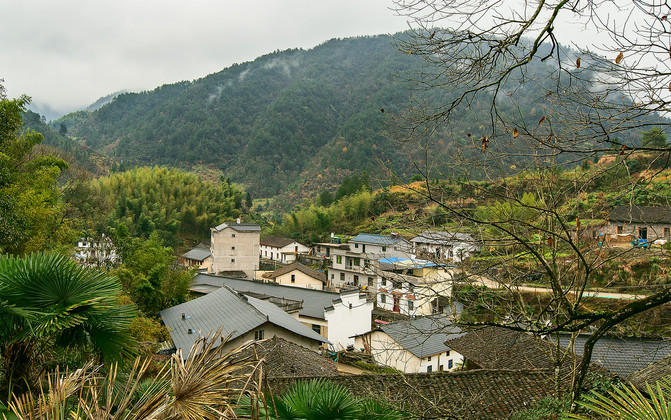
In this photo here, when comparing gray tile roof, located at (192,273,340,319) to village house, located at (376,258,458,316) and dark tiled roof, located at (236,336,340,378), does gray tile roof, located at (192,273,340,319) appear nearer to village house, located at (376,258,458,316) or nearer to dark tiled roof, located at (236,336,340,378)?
dark tiled roof, located at (236,336,340,378)

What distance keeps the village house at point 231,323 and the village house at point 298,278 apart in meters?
10.2

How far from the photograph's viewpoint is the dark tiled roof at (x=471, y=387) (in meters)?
7.34

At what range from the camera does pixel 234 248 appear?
3441 cm

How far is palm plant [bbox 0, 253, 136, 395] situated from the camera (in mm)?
3186

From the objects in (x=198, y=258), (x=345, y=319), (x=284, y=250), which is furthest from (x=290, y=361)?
(x=284, y=250)

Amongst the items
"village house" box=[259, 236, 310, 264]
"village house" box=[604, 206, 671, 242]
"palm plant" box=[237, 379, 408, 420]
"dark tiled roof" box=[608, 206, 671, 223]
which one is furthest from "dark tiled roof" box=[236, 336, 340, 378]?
"village house" box=[259, 236, 310, 264]

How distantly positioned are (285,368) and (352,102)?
116 m

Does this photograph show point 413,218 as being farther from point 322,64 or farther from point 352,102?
point 322,64

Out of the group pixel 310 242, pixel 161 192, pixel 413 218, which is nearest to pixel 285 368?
pixel 413 218

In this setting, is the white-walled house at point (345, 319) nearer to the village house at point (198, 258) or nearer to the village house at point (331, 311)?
the village house at point (331, 311)

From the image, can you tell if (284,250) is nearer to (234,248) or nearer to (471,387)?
(234,248)

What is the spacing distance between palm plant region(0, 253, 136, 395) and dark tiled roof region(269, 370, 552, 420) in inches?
164

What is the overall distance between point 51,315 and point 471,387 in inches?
288

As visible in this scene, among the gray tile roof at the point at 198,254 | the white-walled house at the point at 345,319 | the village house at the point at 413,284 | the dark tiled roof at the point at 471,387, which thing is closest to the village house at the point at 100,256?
the white-walled house at the point at 345,319
